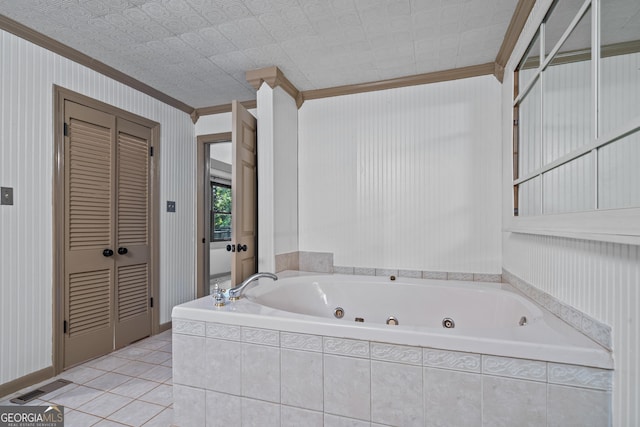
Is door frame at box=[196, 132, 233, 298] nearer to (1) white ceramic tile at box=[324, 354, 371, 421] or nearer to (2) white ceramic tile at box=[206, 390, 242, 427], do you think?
(2) white ceramic tile at box=[206, 390, 242, 427]

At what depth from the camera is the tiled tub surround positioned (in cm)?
108

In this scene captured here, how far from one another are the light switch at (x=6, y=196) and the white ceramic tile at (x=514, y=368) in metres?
2.62

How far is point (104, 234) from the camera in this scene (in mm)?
2539

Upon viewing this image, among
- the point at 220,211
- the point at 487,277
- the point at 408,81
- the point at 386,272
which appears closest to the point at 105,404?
the point at 386,272

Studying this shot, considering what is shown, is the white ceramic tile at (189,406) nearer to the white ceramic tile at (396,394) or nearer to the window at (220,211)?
the white ceramic tile at (396,394)

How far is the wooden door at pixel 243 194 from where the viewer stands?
230 cm

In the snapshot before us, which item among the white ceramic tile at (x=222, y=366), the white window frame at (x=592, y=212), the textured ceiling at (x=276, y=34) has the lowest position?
the white ceramic tile at (x=222, y=366)

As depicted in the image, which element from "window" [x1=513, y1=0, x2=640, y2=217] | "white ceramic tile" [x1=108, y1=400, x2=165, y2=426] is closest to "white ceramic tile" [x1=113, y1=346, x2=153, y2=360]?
"white ceramic tile" [x1=108, y1=400, x2=165, y2=426]

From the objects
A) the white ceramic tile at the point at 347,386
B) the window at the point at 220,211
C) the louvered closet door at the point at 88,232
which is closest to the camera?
the white ceramic tile at the point at 347,386

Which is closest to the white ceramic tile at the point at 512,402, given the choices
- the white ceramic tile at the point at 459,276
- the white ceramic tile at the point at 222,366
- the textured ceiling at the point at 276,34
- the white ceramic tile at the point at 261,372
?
the white ceramic tile at the point at 261,372

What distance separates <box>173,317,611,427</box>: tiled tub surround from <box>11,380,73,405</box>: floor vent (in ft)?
3.43

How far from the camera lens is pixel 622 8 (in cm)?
94

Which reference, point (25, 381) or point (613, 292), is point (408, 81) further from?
point (25, 381)

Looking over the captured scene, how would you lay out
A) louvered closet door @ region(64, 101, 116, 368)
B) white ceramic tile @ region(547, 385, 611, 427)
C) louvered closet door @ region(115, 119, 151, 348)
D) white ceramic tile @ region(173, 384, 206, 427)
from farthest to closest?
1. louvered closet door @ region(115, 119, 151, 348)
2. louvered closet door @ region(64, 101, 116, 368)
3. white ceramic tile @ region(173, 384, 206, 427)
4. white ceramic tile @ region(547, 385, 611, 427)
